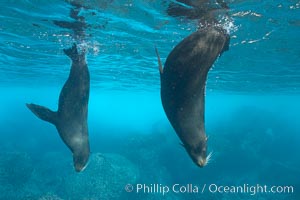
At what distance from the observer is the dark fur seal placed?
311 centimetres

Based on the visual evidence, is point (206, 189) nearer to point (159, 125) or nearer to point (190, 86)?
point (159, 125)

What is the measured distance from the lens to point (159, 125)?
Result: 126 feet

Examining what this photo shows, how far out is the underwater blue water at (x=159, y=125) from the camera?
1100 centimetres

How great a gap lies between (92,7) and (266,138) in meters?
33.9

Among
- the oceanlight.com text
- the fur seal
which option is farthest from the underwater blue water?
the fur seal

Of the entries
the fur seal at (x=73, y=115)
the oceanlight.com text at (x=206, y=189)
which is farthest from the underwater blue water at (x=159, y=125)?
the fur seal at (x=73, y=115)

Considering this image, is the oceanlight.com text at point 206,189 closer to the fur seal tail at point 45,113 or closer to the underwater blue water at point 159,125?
the underwater blue water at point 159,125

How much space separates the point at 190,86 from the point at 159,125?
35.4 meters

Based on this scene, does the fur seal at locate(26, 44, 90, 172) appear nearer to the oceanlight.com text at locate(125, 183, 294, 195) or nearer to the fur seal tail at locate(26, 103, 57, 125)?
the fur seal tail at locate(26, 103, 57, 125)

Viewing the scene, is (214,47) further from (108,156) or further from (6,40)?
(108,156)

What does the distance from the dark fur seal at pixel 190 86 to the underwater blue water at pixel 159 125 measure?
383 cm

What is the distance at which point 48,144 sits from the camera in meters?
40.4

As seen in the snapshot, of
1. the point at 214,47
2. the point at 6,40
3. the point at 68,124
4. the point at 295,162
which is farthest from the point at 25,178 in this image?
the point at 295,162

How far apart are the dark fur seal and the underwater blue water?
3835 mm
